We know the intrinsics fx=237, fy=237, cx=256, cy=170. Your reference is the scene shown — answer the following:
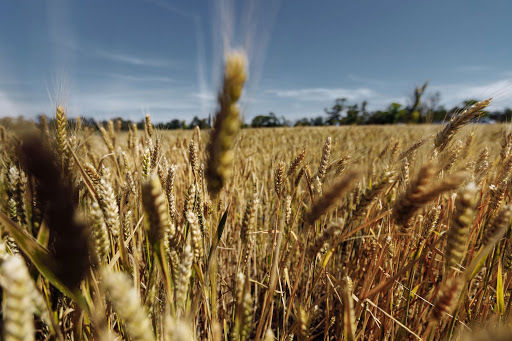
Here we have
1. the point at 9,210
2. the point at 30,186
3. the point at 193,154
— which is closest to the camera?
the point at 30,186

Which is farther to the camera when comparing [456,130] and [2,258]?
[456,130]

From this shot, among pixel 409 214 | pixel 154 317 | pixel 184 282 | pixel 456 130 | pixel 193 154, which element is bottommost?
pixel 154 317

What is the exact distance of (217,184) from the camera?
0.63 meters

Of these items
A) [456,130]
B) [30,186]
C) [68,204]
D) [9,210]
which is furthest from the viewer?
[456,130]

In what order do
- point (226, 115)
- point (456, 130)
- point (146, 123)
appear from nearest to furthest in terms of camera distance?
1. point (226, 115)
2. point (456, 130)
3. point (146, 123)

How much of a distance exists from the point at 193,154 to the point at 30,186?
566mm

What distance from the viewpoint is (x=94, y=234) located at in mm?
614

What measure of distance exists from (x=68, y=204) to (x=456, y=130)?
1652mm

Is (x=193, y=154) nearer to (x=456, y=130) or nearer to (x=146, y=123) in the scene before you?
(x=146, y=123)

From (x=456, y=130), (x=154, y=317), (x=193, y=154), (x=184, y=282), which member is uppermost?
(x=456, y=130)

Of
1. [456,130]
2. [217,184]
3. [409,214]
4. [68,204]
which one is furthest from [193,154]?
[456,130]

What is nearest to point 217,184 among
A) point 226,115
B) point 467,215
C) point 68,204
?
point 226,115

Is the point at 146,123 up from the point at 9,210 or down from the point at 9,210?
up

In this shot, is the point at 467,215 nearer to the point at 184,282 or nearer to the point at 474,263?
the point at 474,263
